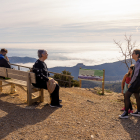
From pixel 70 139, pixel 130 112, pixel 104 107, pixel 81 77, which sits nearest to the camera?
pixel 70 139

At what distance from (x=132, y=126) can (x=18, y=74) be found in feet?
12.9

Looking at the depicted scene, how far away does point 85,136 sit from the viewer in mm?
3412

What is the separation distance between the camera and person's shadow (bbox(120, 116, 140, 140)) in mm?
3588

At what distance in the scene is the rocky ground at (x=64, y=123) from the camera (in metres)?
3.40

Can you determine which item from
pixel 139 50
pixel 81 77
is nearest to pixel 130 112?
pixel 139 50

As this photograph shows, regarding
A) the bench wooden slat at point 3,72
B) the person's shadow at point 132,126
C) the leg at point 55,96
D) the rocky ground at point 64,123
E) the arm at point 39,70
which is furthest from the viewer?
the bench wooden slat at point 3,72

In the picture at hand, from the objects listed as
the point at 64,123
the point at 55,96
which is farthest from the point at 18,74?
the point at 64,123

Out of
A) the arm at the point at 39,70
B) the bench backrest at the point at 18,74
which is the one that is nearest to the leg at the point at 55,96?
the arm at the point at 39,70

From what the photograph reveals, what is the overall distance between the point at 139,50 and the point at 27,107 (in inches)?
151

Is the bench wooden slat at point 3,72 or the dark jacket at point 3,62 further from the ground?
the dark jacket at point 3,62

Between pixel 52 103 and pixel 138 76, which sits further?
pixel 52 103

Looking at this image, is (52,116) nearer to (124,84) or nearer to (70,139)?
(70,139)

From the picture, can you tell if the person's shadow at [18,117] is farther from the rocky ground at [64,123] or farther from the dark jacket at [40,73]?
the dark jacket at [40,73]

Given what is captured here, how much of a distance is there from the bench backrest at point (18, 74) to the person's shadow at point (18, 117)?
3.12 ft
